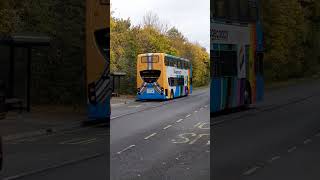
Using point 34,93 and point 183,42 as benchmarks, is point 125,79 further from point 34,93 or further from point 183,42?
point 34,93

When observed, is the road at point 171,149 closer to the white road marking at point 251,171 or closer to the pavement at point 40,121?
the white road marking at point 251,171

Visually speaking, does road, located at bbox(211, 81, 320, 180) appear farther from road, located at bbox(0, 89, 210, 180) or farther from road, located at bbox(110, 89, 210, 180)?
road, located at bbox(0, 89, 210, 180)

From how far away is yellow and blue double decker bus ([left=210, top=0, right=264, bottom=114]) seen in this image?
15.5 metres

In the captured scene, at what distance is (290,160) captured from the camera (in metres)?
9.48

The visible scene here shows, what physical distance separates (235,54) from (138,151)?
9961 mm

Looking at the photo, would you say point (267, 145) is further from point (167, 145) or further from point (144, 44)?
point (144, 44)

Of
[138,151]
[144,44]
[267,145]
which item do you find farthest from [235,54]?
[144,44]

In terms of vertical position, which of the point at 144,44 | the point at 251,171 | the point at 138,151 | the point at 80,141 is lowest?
the point at 80,141

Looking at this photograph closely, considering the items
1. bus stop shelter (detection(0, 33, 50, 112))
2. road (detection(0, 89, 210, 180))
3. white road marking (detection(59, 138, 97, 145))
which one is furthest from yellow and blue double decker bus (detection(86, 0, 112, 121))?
bus stop shelter (detection(0, 33, 50, 112))

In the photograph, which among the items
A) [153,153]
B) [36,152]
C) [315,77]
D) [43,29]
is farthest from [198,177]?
[315,77]

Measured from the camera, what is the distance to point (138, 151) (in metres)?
7.65

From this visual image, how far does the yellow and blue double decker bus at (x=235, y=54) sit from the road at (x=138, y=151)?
5457mm

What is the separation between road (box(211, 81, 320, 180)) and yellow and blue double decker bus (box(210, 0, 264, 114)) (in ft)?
2.41

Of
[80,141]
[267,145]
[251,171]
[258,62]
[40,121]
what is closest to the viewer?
[251,171]
